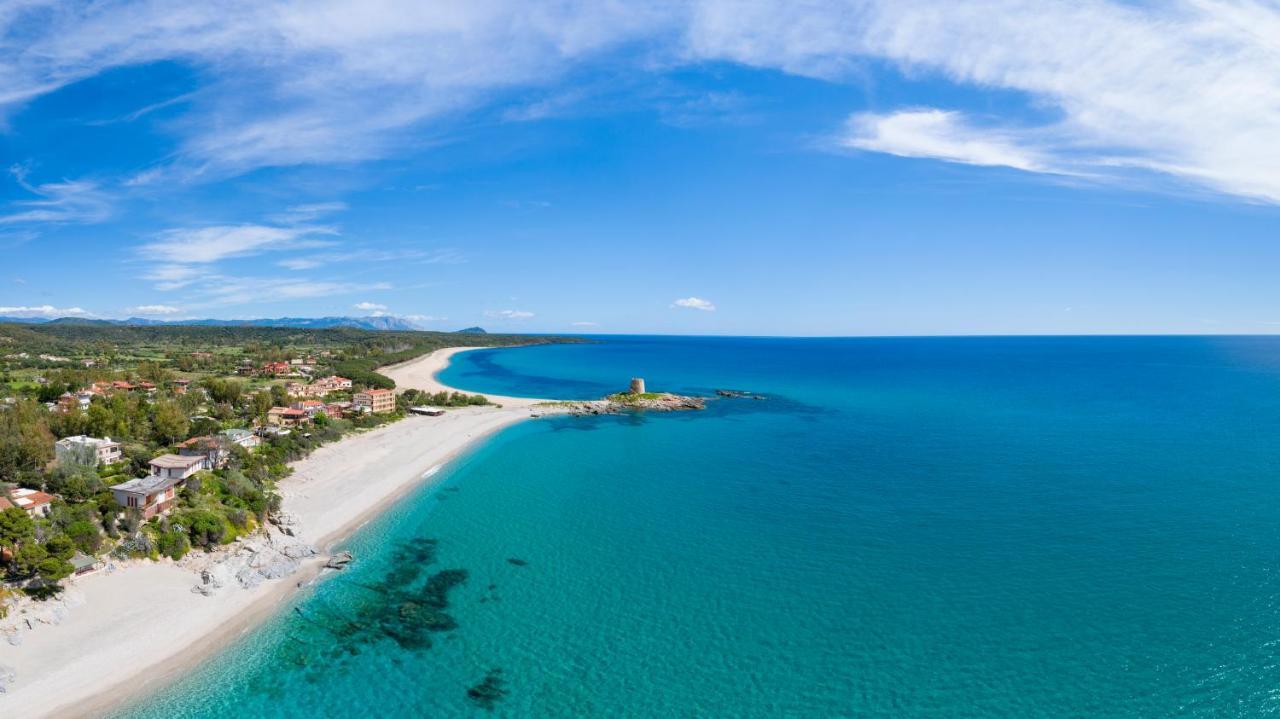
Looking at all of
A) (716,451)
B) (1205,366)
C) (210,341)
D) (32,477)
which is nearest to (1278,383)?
(1205,366)

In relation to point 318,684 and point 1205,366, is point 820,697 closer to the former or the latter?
point 318,684

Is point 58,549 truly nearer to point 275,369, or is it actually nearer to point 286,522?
point 286,522

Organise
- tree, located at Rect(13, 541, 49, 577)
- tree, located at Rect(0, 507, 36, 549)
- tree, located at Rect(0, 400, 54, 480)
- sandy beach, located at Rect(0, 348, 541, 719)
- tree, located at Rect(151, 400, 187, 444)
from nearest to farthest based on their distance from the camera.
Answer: sandy beach, located at Rect(0, 348, 541, 719) < tree, located at Rect(13, 541, 49, 577) < tree, located at Rect(0, 507, 36, 549) < tree, located at Rect(0, 400, 54, 480) < tree, located at Rect(151, 400, 187, 444)

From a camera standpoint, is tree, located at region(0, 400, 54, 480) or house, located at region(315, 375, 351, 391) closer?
tree, located at region(0, 400, 54, 480)

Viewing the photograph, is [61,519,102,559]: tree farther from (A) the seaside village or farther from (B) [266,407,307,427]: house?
(B) [266,407,307,427]: house

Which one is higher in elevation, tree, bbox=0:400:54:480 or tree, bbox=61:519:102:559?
tree, bbox=0:400:54:480

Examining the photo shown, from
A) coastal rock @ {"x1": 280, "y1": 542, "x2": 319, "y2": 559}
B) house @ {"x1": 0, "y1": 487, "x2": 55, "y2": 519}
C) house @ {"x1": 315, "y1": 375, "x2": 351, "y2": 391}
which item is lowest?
coastal rock @ {"x1": 280, "y1": 542, "x2": 319, "y2": 559}

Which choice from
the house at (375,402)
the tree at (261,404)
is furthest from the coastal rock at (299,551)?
the house at (375,402)

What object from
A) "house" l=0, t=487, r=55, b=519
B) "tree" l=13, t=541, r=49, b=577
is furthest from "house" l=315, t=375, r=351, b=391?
"tree" l=13, t=541, r=49, b=577
